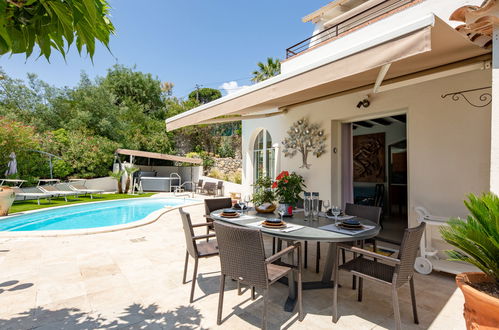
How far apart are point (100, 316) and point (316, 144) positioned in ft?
23.0

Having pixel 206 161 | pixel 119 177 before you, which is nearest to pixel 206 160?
pixel 206 161

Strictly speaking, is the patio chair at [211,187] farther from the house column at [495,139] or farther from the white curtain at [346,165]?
the house column at [495,139]

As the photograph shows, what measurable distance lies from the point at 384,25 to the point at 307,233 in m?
7.10

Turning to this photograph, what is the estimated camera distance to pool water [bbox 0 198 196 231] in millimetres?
10562

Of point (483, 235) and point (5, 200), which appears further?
point (5, 200)

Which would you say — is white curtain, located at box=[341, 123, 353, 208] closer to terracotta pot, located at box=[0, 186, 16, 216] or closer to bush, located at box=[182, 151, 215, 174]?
terracotta pot, located at box=[0, 186, 16, 216]

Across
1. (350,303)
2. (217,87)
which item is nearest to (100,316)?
(350,303)

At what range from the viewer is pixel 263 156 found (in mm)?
11984

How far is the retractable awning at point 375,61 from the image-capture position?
113 inches

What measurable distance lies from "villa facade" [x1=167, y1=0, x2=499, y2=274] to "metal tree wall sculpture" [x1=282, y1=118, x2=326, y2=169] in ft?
0.50

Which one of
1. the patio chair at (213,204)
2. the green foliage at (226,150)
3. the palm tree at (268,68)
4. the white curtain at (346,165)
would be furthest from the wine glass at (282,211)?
the palm tree at (268,68)

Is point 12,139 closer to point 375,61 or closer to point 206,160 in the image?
point 206,160

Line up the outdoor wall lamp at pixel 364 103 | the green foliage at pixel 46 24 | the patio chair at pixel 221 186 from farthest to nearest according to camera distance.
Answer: the patio chair at pixel 221 186
the outdoor wall lamp at pixel 364 103
the green foliage at pixel 46 24

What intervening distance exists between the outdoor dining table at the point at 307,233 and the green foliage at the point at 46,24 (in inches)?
120
